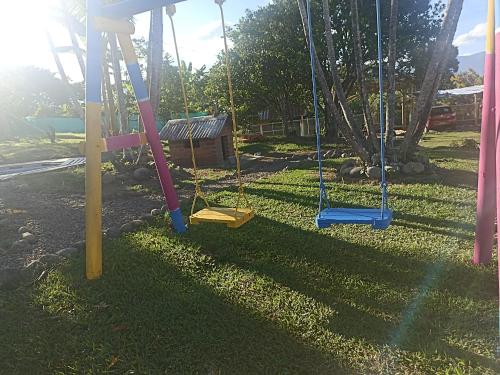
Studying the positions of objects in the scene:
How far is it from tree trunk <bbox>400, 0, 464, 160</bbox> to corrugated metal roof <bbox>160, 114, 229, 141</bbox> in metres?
7.27

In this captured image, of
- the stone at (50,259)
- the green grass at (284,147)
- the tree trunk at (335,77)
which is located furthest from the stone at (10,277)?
the green grass at (284,147)

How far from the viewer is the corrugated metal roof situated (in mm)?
13812

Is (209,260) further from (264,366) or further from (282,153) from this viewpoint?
(282,153)

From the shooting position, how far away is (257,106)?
21359 millimetres

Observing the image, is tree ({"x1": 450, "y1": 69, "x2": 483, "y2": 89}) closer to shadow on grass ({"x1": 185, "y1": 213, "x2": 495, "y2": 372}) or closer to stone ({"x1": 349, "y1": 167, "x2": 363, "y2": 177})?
stone ({"x1": 349, "y1": 167, "x2": 363, "y2": 177})

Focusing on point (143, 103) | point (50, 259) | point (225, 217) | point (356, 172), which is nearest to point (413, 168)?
point (356, 172)

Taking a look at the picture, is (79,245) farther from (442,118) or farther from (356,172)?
(442,118)

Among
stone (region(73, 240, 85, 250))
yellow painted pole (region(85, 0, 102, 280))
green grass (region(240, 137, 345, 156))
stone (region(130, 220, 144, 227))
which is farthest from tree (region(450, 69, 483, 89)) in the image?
yellow painted pole (region(85, 0, 102, 280))

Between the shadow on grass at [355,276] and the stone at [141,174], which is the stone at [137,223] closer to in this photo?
the shadow on grass at [355,276]

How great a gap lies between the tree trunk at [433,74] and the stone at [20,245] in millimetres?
7083

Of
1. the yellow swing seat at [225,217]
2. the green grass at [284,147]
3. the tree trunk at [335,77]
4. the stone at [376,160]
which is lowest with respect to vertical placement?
the green grass at [284,147]

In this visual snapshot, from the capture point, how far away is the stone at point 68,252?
4929 millimetres

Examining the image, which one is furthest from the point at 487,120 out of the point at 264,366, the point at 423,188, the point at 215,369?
the point at 423,188

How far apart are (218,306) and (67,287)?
172 cm
